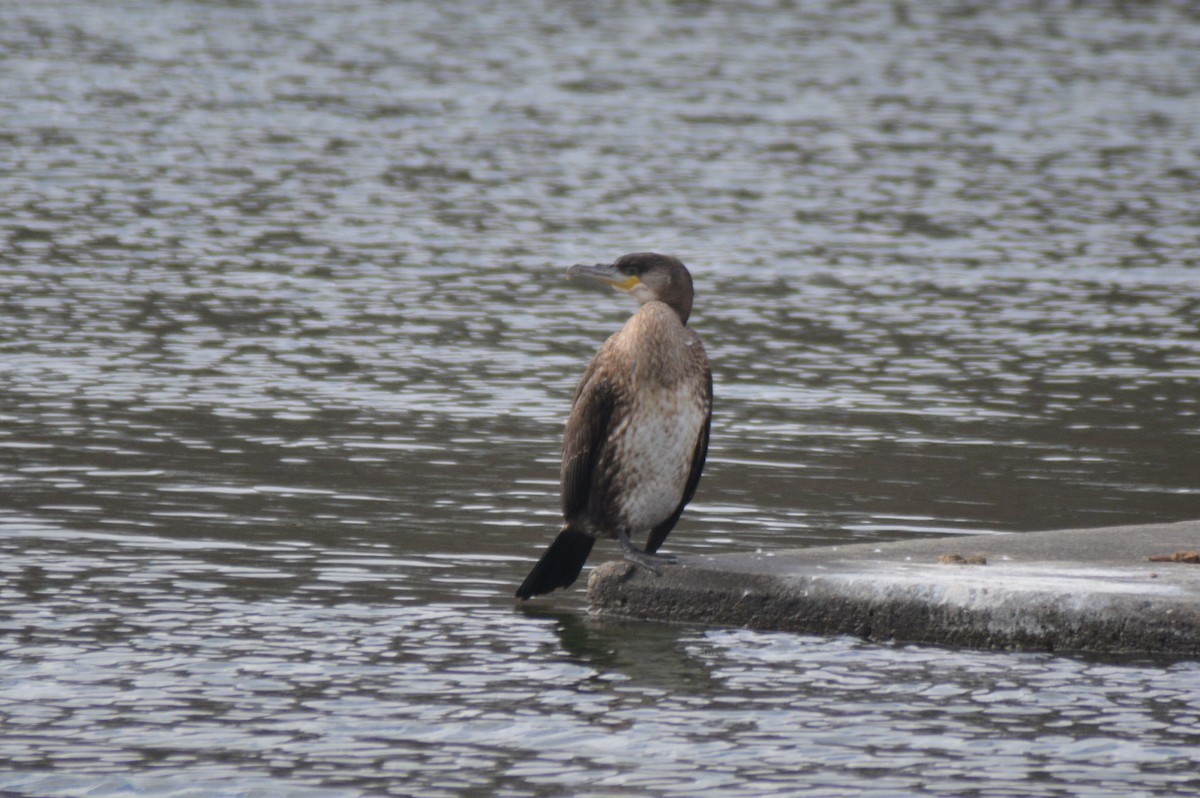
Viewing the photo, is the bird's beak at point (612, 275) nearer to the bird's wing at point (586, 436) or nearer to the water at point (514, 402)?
the bird's wing at point (586, 436)

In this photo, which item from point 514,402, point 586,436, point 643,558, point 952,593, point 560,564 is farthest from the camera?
point 514,402

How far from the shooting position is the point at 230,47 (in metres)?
35.7

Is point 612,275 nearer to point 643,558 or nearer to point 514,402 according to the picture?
point 643,558

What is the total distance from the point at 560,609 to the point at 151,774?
8.69 ft

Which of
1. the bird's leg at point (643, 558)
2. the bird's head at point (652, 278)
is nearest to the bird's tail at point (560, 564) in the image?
the bird's leg at point (643, 558)

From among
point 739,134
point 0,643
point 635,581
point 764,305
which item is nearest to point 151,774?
point 0,643

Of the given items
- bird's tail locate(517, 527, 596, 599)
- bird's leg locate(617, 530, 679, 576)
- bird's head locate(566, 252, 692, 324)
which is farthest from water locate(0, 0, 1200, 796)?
bird's head locate(566, 252, 692, 324)

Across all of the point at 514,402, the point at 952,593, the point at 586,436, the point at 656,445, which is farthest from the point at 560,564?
the point at 514,402

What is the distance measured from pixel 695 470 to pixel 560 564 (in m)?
0.62

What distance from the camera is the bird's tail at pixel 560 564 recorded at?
8.52 m

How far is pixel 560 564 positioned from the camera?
854cm

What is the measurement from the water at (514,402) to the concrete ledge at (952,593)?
0.14 metres

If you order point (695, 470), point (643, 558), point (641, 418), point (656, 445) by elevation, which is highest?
point (641, 418)

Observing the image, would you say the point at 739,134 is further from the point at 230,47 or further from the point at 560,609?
the point at 560,609
